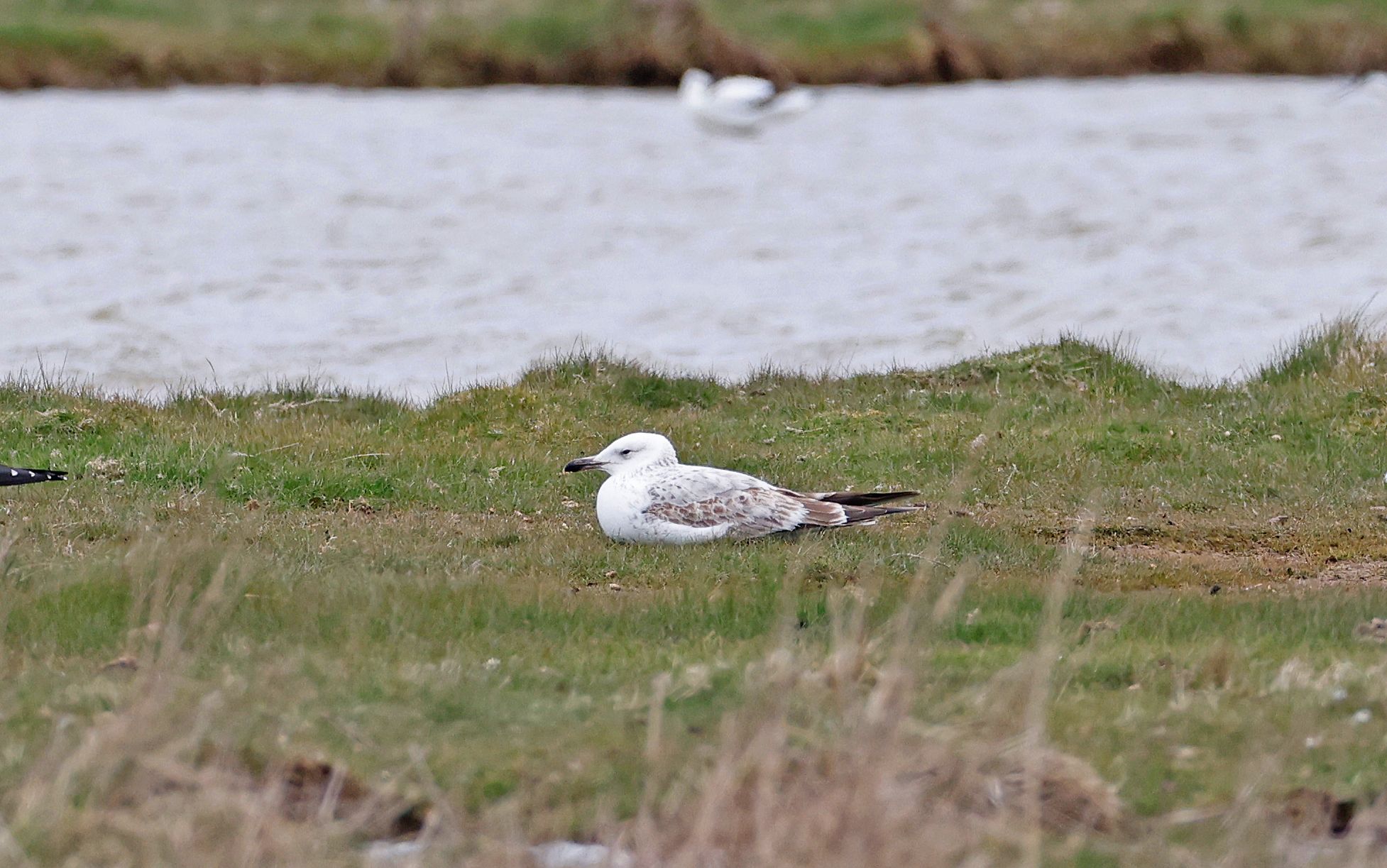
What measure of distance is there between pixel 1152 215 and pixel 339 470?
20.3 meters

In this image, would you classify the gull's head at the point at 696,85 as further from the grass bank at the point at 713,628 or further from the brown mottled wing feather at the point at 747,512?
the brown mottled wing feather at the point at 747,512

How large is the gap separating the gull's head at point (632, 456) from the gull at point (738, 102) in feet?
86.5

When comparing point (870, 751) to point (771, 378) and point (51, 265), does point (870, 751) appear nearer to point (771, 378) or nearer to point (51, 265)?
point (771, 378)

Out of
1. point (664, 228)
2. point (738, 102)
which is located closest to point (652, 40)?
point (738, 102)

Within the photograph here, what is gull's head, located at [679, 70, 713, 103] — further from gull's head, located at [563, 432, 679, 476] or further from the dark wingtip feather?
the dark wingtip feather

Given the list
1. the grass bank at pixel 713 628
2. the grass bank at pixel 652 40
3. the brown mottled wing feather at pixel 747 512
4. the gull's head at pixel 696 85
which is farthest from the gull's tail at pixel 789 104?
the brown mottled wing feather at pixel 747 512

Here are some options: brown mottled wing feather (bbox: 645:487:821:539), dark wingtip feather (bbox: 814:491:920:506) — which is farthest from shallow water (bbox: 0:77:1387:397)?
dark wingtip feather (bbox: 814:491:920:506)

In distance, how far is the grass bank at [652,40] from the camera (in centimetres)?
4047

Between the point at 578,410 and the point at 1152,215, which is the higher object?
the point at 1152,215

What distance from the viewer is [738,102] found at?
123 feet

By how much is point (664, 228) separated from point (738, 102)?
7586 mm

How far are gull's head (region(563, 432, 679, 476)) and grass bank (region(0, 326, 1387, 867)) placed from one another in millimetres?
479

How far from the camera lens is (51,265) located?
1053 inches

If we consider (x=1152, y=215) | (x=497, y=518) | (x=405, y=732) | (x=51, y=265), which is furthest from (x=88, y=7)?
(x=405, y=732)
